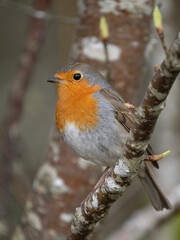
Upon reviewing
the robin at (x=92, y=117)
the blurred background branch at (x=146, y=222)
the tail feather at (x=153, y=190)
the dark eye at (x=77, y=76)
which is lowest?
the blurred background branch at (x=146, y=222)

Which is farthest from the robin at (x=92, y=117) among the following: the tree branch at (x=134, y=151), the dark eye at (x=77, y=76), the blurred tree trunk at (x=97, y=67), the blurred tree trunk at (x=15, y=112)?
the blurred tree trunk at (x=15, y=112)

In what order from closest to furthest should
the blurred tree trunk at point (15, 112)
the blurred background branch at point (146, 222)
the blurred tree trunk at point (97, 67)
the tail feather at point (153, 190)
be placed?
the tail feather at point (153, 190) < the blurred tree trunk at point (97, 67) < the blurred background branch at point (146, 222) < the blurred tree trunk at point (15, 112)

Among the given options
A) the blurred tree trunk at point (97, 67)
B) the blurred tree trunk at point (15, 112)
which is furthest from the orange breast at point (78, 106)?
the blurred tree trunk at point (15, 112)

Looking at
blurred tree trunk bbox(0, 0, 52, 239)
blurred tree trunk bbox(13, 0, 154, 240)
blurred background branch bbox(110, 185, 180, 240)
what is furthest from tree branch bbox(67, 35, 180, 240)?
blurred tree trunk bbox(0, 0, 52, 239)

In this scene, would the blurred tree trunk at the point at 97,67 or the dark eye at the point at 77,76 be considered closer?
the dark eye at the point at 77,76

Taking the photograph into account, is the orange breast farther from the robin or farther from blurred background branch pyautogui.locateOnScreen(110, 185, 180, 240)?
blurred background branch pyautogui.locateOnScreen(110, 185, 180, 240)

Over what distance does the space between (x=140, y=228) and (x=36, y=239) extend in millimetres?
921

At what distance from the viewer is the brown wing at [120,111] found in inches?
123

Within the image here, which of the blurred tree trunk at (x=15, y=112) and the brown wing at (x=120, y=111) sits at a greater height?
the brown wing at (x=120, y=111)

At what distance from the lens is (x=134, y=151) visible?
7.02ft

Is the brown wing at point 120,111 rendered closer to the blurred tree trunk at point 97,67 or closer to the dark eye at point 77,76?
the dark eye at point 77,76

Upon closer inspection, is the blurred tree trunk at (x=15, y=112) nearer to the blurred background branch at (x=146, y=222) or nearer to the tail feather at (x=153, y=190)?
the blurred background branch at (x=146, y=222)

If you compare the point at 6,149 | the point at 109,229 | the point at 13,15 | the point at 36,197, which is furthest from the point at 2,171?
the point at 13,15

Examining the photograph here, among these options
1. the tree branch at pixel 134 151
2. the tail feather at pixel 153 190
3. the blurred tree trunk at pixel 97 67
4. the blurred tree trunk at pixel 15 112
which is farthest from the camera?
the blurred tree trunk at pixel 15 112
